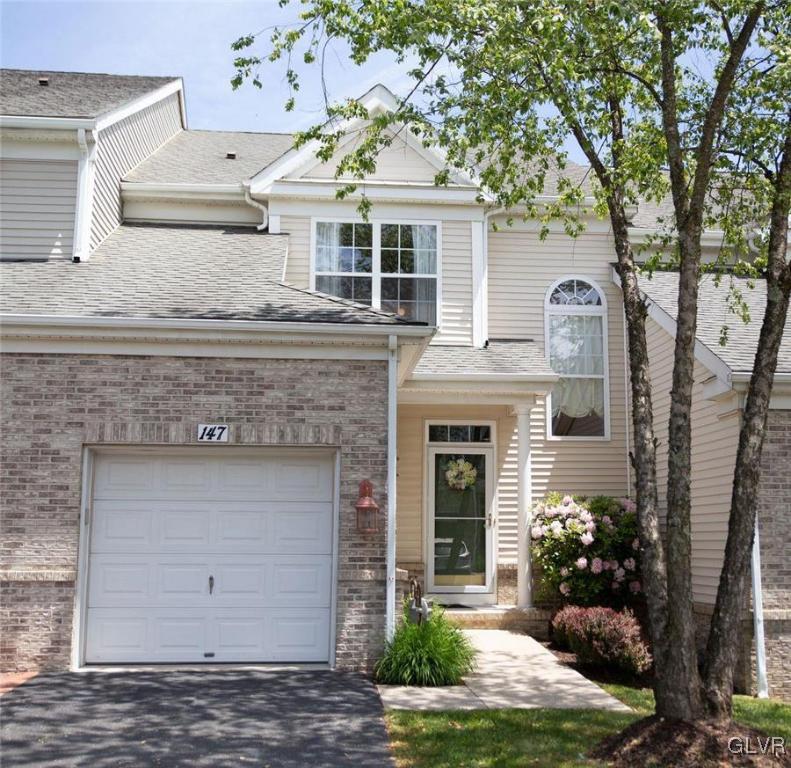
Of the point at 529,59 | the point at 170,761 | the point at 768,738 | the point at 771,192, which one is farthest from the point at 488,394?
the point at 170,761

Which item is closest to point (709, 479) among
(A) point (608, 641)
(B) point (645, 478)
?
(A) point (608, 641)

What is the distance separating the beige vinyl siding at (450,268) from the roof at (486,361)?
37cm

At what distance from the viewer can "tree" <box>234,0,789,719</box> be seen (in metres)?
7.30

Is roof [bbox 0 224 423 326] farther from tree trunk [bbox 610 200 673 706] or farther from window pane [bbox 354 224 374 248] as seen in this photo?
tree trunk [bbox 610 200 673 706]

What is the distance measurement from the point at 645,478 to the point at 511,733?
2.41 m

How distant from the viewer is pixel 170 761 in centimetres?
650

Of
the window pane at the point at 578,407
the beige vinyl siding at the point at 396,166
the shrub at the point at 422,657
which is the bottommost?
the shrub at the point at 422,657

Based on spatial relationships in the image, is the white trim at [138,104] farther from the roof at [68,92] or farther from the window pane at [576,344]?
the window pane at [576,344]

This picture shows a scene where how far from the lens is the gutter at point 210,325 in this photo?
30.8ft

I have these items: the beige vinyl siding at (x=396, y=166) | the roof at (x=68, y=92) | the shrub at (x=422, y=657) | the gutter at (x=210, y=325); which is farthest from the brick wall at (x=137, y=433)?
the beige vinyl siding at (x=396, y=166)

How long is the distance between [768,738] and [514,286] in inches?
353

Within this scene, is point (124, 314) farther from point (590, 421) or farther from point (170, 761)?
point (590, 421)

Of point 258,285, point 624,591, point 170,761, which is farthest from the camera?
point 624,591

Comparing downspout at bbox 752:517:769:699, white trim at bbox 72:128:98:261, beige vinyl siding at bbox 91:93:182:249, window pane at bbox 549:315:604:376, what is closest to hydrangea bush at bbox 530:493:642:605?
downspout at bbox 752:517:769:699
